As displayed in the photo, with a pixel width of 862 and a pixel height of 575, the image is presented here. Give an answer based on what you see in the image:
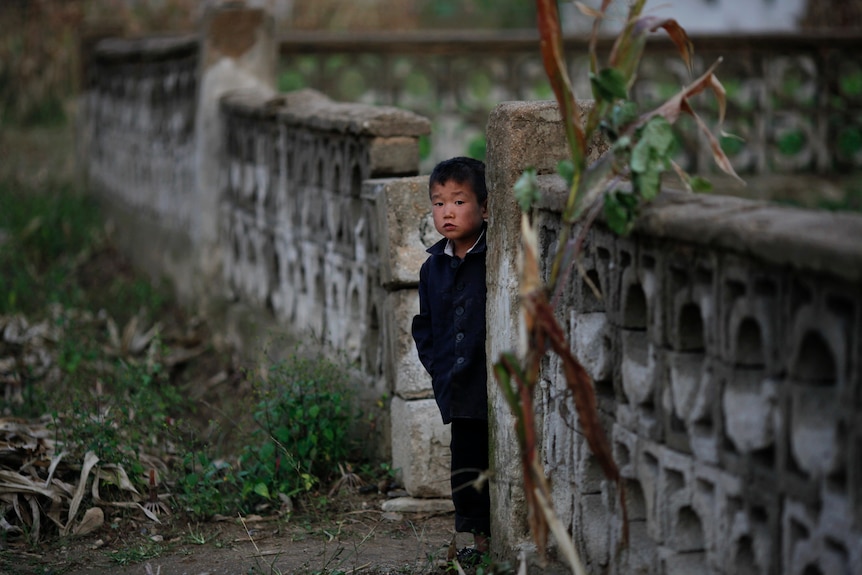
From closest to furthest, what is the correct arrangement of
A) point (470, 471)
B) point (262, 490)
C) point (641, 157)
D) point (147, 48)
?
point (641, 157), point (470, 471), point (262, 490), point (147, 48)

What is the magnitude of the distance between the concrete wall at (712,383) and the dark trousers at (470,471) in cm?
64

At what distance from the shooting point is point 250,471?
16.0 feet

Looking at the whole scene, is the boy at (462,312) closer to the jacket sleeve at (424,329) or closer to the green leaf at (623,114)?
the jacket sleeve at (424,329)

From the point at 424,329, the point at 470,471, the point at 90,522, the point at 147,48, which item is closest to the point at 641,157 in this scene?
the point at 424,329

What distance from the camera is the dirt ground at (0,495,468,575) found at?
4105mm

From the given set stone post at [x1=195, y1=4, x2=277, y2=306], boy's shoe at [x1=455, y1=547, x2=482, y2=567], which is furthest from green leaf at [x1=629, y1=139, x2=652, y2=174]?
stone post at [x1=195, y1=4, x2=277, y2=306]

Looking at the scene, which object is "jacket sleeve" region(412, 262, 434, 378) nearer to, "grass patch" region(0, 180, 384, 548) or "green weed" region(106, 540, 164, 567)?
"grass patch" region(0, 180, 384, 548)

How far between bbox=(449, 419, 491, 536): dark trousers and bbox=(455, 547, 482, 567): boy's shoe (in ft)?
0.27

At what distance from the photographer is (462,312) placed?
13.5ft

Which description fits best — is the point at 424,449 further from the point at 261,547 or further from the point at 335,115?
the point at 335,115

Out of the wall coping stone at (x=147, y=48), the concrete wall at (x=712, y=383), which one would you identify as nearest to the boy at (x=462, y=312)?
the concrete wall at (x=712, y=383)

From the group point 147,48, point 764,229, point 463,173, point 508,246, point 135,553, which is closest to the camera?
point 764,229

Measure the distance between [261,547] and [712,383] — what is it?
7.44 feet

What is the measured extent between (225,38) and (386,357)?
12.6 ft
